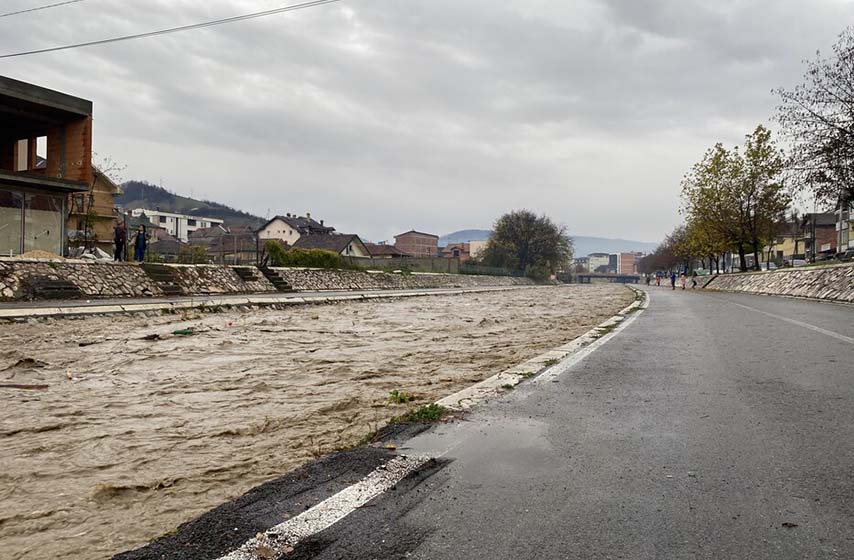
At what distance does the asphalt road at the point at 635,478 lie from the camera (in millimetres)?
2574

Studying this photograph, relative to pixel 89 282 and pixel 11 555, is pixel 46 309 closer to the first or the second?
pixel 89 282

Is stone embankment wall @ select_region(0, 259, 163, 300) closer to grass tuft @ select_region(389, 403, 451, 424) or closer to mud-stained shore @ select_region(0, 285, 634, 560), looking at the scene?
mud-stained shore @ select_region(0, 285, 634, 560)

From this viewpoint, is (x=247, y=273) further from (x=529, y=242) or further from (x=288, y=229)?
(x=288, y=229)

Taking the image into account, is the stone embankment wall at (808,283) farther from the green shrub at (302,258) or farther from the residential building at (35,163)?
the residential building at (35,163)

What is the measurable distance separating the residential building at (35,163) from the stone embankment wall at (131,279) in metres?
5.88

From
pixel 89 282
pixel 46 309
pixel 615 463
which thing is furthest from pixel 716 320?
pixel 89 282

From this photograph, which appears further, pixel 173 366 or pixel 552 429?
pixel 173 366

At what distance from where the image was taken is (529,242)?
324ft

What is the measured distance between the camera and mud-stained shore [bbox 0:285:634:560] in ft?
9.86

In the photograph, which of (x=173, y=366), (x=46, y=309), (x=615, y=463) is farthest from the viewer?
(x=46, y=309)

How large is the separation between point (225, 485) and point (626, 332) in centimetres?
1013

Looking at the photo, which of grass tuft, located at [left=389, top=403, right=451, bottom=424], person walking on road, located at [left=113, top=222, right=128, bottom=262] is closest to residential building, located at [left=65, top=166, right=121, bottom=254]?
person walking on road, located at [left=113, top=222, right=128, bottom=262]

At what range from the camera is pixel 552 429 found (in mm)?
4504

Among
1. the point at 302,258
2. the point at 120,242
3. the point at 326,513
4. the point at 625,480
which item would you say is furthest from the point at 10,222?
the point at 625,480
